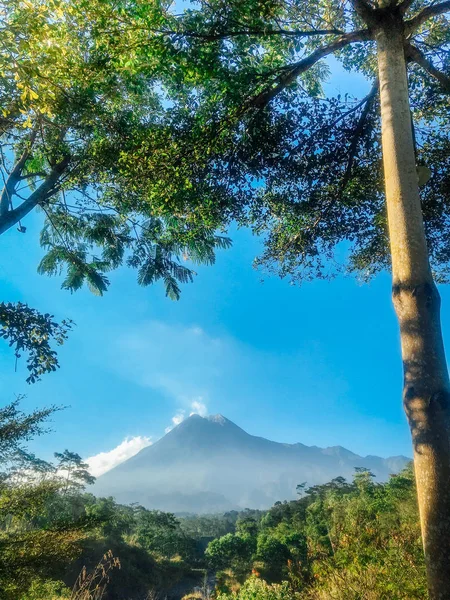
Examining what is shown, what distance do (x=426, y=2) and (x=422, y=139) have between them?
220 cm

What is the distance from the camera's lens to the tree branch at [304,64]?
14.6 ft

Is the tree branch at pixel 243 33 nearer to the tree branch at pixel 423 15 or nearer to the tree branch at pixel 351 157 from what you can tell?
the tree branch at pixel 423 15

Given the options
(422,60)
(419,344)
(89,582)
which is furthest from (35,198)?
(89,582)

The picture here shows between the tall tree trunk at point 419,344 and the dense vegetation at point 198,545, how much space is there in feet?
12.7

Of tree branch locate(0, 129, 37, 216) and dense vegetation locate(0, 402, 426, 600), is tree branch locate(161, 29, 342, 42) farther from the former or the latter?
dense vegetation locate(0, 402, 426, 600)

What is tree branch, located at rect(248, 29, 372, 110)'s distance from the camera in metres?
4.44

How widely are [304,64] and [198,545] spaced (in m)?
53.0

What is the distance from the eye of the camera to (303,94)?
580cm

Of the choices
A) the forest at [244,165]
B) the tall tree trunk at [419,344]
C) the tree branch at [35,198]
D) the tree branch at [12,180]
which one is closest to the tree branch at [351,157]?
the forest at [244,165]

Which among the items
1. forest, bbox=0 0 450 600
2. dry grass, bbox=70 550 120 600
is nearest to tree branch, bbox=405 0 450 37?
forest, bbox=0 0 450 600

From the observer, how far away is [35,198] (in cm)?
709

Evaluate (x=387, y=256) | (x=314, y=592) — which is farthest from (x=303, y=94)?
(x=314, y=592)

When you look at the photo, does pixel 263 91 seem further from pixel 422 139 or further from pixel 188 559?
pixel 188 559

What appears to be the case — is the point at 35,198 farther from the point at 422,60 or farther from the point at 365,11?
the point at 422,60
